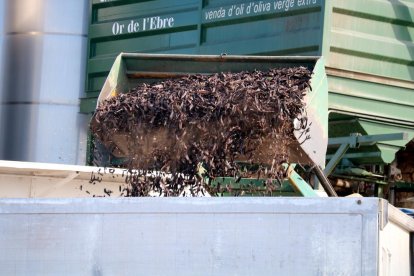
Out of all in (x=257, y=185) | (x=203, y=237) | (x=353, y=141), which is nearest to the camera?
(x=203, y=237)

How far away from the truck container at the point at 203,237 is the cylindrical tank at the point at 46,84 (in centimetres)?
530

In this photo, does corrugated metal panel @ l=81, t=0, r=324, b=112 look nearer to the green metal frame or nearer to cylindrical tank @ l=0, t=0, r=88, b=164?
cylindrical tank @ l=0, t=0, r=88, b=164

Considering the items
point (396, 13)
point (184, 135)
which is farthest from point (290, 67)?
point (396, 13)

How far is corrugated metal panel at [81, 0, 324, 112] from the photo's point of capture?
7.45 meters

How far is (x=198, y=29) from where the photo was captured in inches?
327

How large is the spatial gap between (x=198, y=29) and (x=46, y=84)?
6.40 ft

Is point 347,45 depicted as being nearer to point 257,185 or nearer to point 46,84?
point 257,185

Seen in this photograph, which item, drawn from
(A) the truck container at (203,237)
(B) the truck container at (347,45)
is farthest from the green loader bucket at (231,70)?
(A) the truck container at (203,237)

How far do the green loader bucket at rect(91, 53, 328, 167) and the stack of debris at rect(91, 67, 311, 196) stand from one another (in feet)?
0.30

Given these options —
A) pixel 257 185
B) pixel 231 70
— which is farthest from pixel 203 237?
pixel 231 70

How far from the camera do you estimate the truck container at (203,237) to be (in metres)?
3.69

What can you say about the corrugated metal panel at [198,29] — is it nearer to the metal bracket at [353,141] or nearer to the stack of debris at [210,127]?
the metal bracket at [353,141]

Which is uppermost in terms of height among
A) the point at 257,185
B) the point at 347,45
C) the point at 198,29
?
the point at 198,29

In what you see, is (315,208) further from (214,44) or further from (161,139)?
(214,44)
